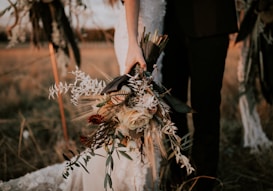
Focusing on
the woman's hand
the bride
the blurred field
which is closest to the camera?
the woman's hand

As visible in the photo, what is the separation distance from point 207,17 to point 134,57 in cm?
38

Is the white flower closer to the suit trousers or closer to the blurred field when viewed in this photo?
the blurred field

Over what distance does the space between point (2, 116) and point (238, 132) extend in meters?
2.53

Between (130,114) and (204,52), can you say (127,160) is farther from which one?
(204,52)

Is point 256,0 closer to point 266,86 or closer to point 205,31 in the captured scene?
point 266,86

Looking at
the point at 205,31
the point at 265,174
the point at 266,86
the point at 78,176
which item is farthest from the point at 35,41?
the point at 265,174

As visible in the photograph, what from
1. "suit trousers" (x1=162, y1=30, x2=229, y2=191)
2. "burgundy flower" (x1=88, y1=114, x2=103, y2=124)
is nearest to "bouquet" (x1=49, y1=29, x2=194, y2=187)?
"burgundy flower" (x1=88, y1=114, x2=103, y2=124)

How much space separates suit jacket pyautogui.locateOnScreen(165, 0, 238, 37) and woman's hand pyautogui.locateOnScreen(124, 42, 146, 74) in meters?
0.31

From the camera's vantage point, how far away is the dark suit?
1.37 meters

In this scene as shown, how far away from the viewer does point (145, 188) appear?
132 cm

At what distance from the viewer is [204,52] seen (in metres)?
1.39

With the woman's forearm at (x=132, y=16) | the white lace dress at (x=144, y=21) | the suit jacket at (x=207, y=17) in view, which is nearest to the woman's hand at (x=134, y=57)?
the woman's forearm at (x=132, y=16)

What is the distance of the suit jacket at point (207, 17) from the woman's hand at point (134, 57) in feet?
1.02

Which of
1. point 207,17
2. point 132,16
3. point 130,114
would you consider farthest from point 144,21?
point 130,114
